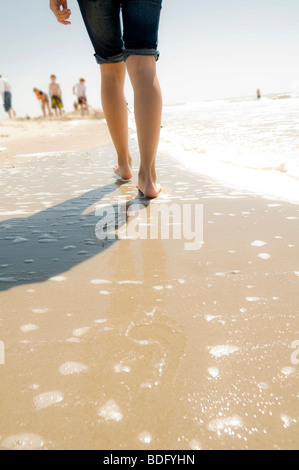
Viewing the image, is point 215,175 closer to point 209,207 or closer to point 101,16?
point 209,207

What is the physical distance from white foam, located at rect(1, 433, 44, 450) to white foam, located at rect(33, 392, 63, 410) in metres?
0.06

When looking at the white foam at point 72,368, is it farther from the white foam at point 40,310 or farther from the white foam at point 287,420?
the white foam at point 287,420

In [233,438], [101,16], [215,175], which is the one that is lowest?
[233,438]

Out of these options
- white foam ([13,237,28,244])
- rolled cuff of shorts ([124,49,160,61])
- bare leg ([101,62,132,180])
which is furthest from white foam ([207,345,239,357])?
bare leg ([101,62,132,180])

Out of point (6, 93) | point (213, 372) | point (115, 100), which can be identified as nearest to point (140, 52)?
point (115, 100)

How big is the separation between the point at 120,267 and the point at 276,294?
1.65 ft

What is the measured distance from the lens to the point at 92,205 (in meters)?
2.03

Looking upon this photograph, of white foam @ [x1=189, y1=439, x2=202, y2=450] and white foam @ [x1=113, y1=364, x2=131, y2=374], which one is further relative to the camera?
white foam @ [x1=113, y1=364, x2=131, y2=374]

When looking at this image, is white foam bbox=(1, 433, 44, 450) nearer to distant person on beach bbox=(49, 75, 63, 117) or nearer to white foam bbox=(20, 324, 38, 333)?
white foam bbox=(20, 324, 38, 333)

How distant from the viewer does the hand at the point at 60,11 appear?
204 centimetres

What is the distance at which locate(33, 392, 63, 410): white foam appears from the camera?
2.21ft

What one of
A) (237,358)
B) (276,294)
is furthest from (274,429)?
(276,294)

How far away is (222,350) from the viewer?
2.61 feet

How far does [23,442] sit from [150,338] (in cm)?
33
